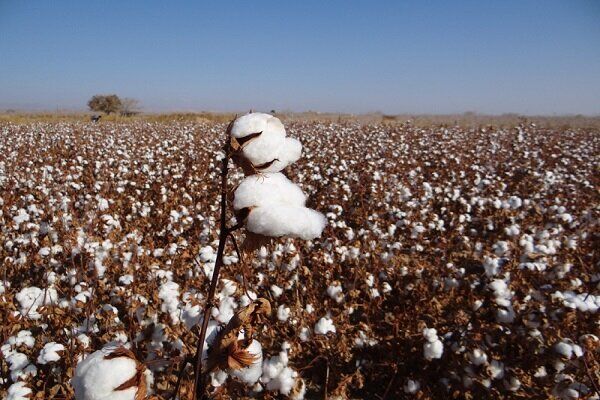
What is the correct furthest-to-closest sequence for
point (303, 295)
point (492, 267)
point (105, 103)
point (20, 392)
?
point (105, 103) < point (303, 295) < point (492, 267) < point (20, 392)

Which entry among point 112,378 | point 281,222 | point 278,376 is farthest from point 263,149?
point 278,376

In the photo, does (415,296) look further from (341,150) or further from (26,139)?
(26,139)

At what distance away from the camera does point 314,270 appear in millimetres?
4457

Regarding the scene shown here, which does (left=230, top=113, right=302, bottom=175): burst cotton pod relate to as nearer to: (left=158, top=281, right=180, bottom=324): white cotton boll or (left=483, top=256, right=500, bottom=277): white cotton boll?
(left=158, top=281, right=180, bottom=324): white cotton boll

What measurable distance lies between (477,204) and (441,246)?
2.40 meters

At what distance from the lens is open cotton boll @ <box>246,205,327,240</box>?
31.4 inches

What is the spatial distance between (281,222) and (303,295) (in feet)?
10.7

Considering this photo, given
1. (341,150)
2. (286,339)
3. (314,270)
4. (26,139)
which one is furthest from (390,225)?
(26,139)

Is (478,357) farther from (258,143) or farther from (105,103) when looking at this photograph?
(105,103)

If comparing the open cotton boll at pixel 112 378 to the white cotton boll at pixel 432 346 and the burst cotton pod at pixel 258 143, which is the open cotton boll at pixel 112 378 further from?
the white cotton boll at pixel 432 346

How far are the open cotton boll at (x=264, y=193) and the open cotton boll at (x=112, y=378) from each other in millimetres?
473

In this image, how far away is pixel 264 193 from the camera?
0.84 meters

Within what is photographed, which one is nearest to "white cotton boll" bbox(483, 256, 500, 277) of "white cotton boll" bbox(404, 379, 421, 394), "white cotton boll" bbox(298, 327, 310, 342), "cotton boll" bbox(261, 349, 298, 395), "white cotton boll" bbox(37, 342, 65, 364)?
"white cotton boll" bbox(404, 379, 421, 394)

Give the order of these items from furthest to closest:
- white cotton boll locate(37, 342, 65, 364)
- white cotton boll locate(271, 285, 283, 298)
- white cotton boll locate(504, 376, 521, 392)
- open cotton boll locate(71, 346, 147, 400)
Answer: white cotton boll locate(271, 285, 283, 298)
white cotton boll locate(504, 376, 521, 392)
white cotton boll locate(37, 342, 65, 364)
open cotton boll locate(71, 346, 147, 400)
